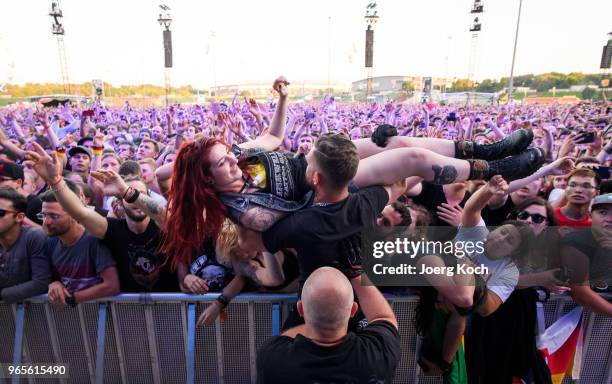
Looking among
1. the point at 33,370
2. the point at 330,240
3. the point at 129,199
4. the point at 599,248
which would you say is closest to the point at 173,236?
the point at 129,199

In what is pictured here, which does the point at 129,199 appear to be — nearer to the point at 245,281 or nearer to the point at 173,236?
the point at 173,236

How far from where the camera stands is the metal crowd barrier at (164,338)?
219 centimetres

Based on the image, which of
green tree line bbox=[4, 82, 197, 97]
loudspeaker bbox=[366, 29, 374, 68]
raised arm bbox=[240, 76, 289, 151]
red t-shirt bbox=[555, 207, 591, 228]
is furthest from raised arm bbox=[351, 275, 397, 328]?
green tree line bbox=[4, 82, 197, 97]

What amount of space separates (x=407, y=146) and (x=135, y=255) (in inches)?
76.8

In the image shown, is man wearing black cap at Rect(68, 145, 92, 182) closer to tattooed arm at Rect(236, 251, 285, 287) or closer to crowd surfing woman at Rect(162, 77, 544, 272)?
crowd surfing woman at Rect(162, 77, 544, 272)

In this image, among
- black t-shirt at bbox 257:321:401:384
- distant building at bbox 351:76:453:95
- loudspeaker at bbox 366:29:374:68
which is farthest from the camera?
distant building at bbox 351:76:453:95

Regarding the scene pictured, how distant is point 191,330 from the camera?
219 cm

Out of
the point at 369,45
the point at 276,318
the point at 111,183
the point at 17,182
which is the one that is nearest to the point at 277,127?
the point at 111,183

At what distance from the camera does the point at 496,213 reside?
128 inches

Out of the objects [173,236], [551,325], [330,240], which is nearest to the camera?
[330,240]

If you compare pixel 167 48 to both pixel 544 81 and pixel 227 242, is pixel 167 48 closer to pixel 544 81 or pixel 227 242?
pixel 227 242

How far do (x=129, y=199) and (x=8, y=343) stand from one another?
1307 millimetres

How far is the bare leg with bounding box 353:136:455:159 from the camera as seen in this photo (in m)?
2.55

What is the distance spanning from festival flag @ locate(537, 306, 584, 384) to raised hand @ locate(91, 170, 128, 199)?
2565 mm
